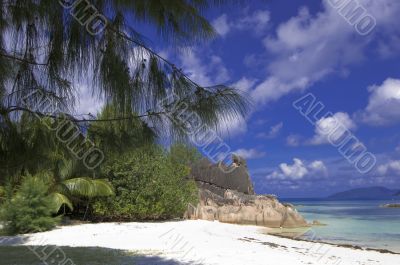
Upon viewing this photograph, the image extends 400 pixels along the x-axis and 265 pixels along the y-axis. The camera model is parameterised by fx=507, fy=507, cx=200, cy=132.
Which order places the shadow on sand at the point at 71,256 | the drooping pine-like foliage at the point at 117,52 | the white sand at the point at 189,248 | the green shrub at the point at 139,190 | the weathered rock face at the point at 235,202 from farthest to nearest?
the weathered rock face at the point at 235,202
the green shrub at the point at 139,190
the white sand at the point at 189,248
the shadow on sand at the point at 71,256
the drooping pine-like foliage at the point at 117,52

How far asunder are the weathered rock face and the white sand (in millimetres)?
6747

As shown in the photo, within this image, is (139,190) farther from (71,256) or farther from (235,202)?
(71,256)

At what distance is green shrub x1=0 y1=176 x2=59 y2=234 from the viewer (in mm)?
14070

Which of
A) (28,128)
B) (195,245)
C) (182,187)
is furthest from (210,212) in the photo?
(28,128)

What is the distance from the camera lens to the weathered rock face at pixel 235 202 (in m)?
23.5

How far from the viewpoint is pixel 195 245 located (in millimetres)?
12117

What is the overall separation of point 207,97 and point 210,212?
1902 cm

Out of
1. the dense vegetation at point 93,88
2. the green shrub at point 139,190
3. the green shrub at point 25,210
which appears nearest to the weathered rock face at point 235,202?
the green shrub at point 139,190

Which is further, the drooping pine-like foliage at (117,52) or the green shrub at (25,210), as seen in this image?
the green shrub at (25,210)

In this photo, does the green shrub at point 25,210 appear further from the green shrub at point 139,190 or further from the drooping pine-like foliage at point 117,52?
the drooping pine-like foliage at point 117,52

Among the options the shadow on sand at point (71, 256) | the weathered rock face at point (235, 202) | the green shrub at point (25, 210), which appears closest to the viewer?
the shadow on sand at point (71, 256)

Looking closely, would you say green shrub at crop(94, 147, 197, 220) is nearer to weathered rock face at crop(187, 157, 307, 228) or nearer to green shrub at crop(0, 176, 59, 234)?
weathered rock face at crop(187, 157, 307, 228)

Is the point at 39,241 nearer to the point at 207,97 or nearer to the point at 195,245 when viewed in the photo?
the point at 195,245

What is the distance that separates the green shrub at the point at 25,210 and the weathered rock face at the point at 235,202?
8.63m
